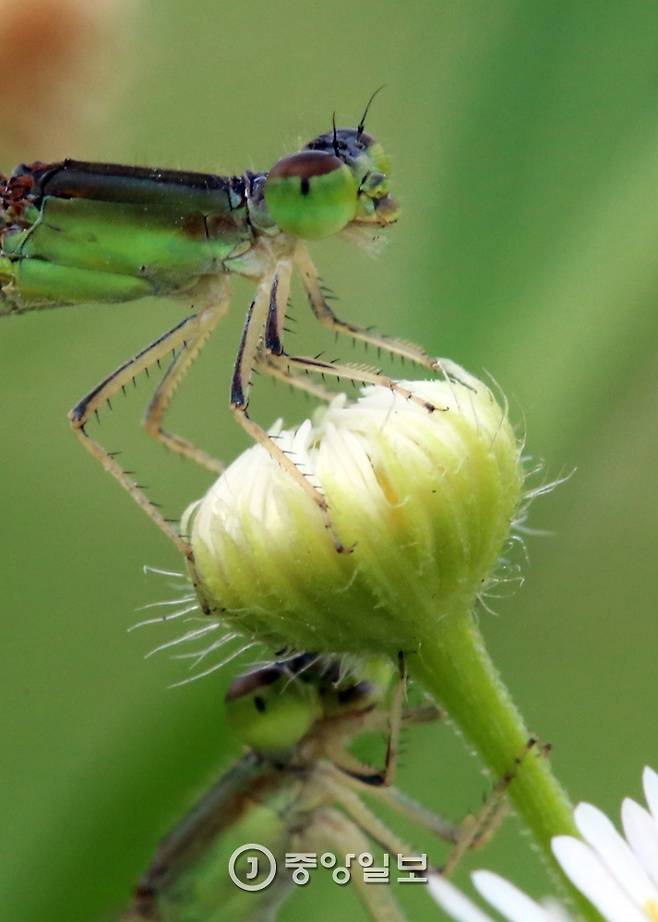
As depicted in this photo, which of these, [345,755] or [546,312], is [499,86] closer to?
[546,312]

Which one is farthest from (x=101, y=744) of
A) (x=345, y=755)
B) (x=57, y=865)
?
(x=345, y=755)

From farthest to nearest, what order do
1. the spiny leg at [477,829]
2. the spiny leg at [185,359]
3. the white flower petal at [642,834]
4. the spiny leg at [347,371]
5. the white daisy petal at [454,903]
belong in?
the spiny leg at [185,359] → the spiny leg at [477,829] → the spiny leg at [347,371] → the white flower petal at [642,834] → the white daisy petal at [454,903]

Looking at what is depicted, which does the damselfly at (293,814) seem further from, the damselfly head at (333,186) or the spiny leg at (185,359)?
the damselfly head at (333,186)

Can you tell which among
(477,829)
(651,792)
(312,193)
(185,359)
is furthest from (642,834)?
(185,359)

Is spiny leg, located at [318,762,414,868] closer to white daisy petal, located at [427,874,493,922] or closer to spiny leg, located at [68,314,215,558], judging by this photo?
spiny leg, located at [68,314,215,558]

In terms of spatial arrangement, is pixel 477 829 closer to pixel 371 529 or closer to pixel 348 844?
pixel 348 844

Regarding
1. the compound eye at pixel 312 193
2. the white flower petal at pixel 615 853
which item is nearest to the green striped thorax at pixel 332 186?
the compound eye at pixel 312 193

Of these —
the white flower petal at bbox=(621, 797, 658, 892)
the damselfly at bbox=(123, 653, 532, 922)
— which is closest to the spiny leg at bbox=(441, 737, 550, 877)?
the damselfly at bbox=(123, 653, 532, 922)

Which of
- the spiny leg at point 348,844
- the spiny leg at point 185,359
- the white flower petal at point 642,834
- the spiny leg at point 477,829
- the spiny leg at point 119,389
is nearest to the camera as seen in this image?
the white flower petal at point 642,834
